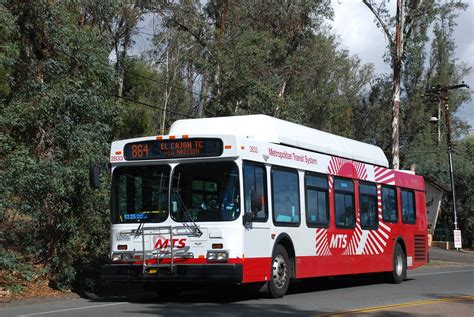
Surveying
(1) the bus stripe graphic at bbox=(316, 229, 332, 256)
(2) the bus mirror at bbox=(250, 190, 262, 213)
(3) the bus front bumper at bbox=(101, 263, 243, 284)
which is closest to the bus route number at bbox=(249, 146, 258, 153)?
(2) the bus mirror at bbox=(250, 190, 262, 213)

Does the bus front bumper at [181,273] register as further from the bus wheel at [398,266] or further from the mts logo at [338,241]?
the bus wheel at [398,266]

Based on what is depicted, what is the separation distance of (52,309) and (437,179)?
124 ft

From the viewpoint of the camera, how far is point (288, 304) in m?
12.8

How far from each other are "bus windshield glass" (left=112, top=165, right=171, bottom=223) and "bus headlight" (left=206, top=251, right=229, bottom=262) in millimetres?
1150

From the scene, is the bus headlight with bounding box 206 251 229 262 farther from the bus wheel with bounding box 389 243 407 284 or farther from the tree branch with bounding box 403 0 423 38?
the tree branch with bounding box 403 0 423 38

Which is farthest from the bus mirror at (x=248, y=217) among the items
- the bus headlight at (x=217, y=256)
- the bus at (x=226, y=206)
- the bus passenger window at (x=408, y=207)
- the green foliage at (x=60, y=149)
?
the bus passenger window at (x=408, y=207)

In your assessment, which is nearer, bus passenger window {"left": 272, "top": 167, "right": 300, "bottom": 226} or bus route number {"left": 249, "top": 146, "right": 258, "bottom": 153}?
bus route number {"left": 249, "top": 146, "right": 258, "bottom": 153}

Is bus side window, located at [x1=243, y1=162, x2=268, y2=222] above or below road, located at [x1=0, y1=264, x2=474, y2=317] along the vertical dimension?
above

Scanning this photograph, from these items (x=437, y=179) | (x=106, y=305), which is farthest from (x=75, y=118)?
(x=437, y=179)

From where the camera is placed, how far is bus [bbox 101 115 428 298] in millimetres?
12422

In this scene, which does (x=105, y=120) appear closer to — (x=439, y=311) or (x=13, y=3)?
(x=13, y=3)

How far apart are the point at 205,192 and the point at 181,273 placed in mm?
1501

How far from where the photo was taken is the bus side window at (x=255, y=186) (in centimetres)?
1255

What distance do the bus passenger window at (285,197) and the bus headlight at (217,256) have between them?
162cm
